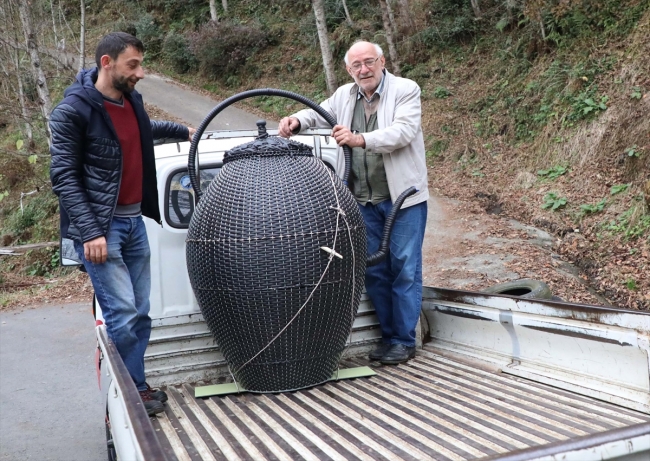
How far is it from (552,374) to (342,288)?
113 cm

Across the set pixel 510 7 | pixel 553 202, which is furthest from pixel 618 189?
pixel 510 7

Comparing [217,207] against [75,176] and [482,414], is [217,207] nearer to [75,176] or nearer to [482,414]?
[75,176]

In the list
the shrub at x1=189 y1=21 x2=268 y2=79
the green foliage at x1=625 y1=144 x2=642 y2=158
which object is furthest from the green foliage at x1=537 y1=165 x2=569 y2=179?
the shrub at x1=189 y1=21 x2=268 y2=79

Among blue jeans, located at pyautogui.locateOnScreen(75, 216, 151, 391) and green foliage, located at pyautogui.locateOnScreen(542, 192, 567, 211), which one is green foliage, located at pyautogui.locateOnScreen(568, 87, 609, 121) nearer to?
green foliage, located at pyautogui.locateOnScreen(542, 192, 567, 211)

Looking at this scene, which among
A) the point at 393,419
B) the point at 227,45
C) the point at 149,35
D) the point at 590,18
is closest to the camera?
the point at 393,419

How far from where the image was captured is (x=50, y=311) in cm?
1004

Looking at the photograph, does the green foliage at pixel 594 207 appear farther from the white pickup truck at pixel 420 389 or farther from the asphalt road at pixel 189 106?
the asphalt road at pixel 189 106

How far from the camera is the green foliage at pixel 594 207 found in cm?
909

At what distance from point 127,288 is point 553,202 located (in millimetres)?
7695

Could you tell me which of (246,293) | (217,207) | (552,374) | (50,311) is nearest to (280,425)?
(246,293)

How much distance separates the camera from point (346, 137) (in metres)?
3.87

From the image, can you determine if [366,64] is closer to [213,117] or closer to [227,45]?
[213,117]

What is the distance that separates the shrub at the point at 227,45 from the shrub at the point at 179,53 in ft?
4.17

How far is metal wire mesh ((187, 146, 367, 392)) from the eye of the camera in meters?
3.42
